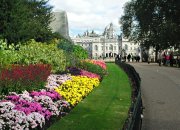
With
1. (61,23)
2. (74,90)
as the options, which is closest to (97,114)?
(74,90)

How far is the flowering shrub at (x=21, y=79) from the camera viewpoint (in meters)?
13.2

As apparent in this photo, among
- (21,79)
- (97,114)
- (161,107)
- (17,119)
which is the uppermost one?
(21,79)

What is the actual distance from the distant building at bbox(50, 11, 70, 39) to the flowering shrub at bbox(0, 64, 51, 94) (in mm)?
39752

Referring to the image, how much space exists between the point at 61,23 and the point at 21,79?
1755 inches

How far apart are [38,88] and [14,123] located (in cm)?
509

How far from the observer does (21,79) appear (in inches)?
538

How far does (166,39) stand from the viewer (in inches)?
2096

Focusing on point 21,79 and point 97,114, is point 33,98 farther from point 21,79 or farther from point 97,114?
point 97,114

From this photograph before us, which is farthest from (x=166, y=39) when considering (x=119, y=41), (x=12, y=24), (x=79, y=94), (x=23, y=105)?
(x=119, y=41)

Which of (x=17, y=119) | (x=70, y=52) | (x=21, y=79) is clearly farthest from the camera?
(x=70, y=52)

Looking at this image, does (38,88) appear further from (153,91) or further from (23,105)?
(153,91)

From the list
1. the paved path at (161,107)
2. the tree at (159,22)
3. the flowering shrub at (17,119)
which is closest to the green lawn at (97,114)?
the flowering shrub at (17,119)

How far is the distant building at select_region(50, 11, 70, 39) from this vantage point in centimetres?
5569

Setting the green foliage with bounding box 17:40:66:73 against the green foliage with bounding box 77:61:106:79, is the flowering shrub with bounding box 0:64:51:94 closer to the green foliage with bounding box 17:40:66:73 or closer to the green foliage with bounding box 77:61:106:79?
the green foliage with bounding box 17:40:66:73
